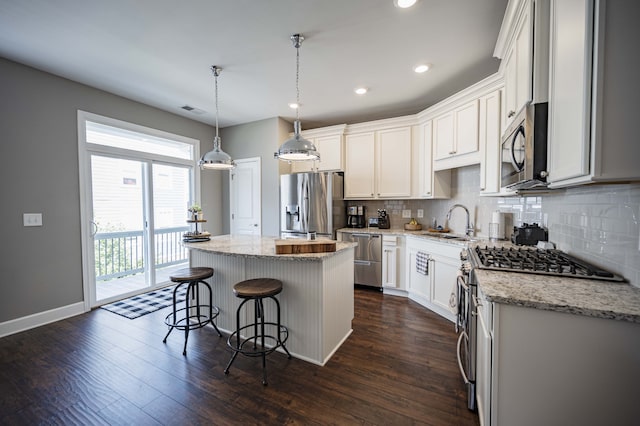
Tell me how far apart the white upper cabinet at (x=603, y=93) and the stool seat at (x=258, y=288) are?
72.3 inches

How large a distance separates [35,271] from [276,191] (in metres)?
3.02

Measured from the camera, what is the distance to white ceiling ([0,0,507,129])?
6.42ft

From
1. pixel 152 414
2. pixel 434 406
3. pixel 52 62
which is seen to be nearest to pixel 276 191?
pixel 52 62

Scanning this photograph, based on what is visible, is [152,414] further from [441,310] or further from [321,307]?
[441,310]

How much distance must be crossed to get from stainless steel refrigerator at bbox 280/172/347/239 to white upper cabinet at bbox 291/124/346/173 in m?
0.22

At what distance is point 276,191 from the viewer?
437 centimetres

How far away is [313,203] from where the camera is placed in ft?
13.1

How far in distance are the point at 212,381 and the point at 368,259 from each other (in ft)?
8.20

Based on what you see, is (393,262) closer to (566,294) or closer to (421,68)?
(421,68)

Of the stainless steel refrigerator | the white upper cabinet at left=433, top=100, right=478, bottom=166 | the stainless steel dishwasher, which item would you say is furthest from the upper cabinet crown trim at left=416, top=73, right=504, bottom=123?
the stainless steel dishwasher

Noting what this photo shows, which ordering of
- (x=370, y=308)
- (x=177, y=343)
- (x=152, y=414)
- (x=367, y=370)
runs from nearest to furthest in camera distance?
1. (x=152, y=414)
2. (x=367, y=370)
3. (x=177, y=343)
4. (x=370, y=308)

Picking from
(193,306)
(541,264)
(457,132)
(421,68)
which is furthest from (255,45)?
(541,264)

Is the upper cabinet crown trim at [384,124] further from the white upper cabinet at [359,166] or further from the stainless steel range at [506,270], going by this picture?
the stainless steel range at [506,270]

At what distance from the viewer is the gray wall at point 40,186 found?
8.53 ft
